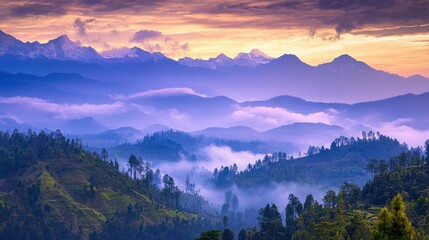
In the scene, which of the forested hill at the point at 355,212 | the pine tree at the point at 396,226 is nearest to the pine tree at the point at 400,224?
the pine tree at the point at 396,226

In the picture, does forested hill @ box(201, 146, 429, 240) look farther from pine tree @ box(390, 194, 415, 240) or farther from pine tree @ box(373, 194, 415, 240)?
pine tree @ box(390, 194, 415, 240)

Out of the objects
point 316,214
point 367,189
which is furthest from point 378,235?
point 367,189

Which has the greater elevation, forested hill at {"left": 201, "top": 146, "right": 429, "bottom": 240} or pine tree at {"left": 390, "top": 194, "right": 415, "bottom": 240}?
forested hill at {"left": 201, "top": 146, "right": 429, "bottom": 240}

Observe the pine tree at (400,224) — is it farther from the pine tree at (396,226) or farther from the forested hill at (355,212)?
the forested hill at (355,212)

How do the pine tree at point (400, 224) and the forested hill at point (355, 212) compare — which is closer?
the pine tree at point (400, 224)

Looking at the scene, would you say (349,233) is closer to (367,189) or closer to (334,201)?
(334,201)

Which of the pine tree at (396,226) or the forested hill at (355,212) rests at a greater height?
the forested hill at (355,212)

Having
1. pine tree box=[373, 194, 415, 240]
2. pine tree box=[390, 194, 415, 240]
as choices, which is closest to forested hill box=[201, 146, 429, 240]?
pine tree box=[373, 194, 415, 240]

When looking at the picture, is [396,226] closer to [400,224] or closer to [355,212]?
[400,224]

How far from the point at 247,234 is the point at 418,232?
207ft

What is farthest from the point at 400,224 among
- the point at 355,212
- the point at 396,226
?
the point at 355,212

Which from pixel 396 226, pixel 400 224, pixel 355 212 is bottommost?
pixel 396 226

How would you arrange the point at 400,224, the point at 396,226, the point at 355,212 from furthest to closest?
the point at 355,212, the point at 396,226, the point at 400,224

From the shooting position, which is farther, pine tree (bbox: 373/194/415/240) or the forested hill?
the forested hill
